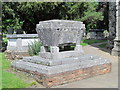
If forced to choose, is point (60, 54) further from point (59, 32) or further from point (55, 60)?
point (59, 32)

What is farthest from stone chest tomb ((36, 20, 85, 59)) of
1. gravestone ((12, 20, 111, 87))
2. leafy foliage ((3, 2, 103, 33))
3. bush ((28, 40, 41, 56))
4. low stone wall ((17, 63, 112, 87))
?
leafy foliage ((3, 2, 103, 33))

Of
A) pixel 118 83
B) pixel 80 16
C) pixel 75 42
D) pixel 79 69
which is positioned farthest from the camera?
pixel 80 16

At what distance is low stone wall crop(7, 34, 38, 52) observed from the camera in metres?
11.3

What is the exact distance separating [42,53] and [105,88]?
2.68m

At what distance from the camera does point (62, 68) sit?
19.4 ft

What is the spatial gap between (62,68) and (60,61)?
37 centimetres

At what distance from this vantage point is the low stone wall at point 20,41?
443 inches

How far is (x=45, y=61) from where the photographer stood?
616 centimetres

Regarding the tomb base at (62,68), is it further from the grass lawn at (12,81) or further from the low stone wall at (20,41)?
the low stone wall at (20,41)

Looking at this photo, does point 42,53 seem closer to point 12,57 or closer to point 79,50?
point 79,50

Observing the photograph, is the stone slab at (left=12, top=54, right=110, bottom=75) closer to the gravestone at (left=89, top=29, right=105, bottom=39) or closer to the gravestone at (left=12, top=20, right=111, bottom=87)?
the gravestone at (left=12, top=20, right=111, bottom=87)

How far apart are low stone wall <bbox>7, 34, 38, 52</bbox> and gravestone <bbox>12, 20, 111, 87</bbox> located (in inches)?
162

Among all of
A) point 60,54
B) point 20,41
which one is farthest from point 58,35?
point 20,41

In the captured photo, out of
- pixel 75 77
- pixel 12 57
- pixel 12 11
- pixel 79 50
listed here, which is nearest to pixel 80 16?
pixel 12 11
